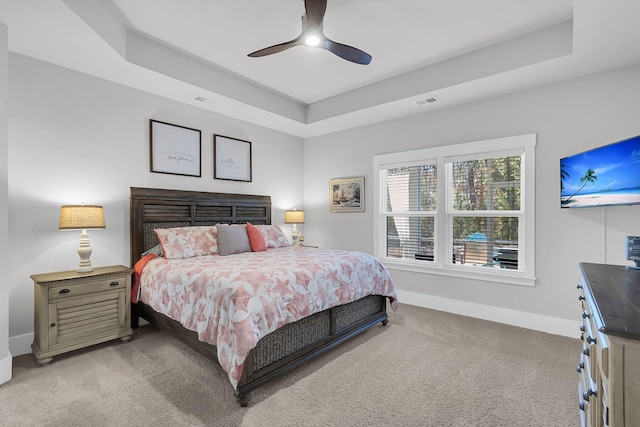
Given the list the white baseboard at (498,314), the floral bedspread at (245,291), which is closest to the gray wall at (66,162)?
the floral bedspread at (245,291)

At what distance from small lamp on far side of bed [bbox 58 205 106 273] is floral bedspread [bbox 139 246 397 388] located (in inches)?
20.0

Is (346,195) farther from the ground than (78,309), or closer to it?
farther from the ground

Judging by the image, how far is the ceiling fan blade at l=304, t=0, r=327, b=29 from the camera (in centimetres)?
211

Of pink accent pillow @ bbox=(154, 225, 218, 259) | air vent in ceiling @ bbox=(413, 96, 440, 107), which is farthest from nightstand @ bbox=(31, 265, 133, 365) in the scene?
air vent in ceiling @ bbox=(413, 96, 440, 107)

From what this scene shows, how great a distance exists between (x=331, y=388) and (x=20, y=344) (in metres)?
Answer: 2.79

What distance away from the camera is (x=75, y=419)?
73.1 inches

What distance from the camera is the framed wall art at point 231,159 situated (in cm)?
427

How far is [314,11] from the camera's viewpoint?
2178 mm

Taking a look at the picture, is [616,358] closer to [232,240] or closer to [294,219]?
[232,240]

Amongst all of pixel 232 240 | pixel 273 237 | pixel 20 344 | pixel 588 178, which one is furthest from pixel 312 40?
pixel 20 344

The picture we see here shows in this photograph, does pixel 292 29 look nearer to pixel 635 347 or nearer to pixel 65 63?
pixel 65 63

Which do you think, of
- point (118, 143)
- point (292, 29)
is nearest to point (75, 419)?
point (118, 143)

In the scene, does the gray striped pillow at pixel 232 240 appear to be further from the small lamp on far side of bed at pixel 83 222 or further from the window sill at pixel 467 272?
the window sill at pixel 467 272

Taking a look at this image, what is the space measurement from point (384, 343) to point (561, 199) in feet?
7.34
